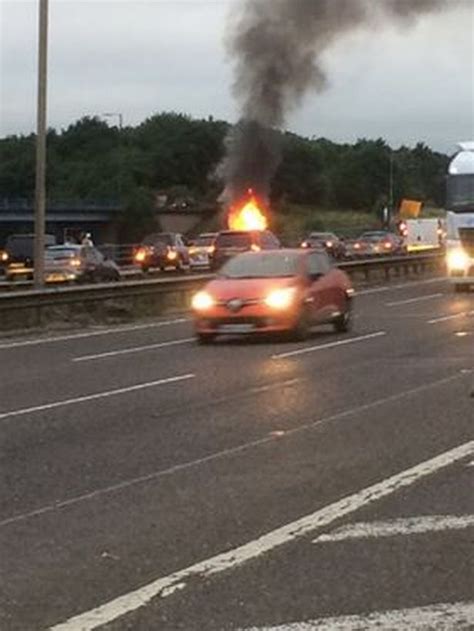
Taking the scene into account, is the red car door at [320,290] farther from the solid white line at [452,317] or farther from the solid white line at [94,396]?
the solid white line at [94,396]

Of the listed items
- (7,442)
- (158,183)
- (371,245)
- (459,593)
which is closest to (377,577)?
(459,593)

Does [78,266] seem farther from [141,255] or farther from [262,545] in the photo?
[262,545]

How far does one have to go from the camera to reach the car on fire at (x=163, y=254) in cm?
5629

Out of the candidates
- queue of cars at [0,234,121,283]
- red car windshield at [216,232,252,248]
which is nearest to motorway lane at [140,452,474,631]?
queue of cars at [0,234,121,283]

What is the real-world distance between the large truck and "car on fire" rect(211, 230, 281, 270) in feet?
30.8

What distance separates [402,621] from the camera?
20.1 feet

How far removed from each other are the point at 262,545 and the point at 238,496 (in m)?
1.59

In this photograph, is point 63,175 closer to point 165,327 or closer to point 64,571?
point 165,327

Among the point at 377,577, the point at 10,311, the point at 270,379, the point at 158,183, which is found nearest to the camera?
the point at 377,577

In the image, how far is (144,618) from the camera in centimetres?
630

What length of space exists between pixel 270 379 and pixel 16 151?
505 ft

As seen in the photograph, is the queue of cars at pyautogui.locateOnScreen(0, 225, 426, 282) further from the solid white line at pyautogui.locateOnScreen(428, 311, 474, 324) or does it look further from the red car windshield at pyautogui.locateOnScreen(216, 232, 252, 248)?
the solid white line at pyautogui.locateOnScreen(428, 311, 474, 324)

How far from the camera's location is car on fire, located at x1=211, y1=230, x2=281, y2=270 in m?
46.7

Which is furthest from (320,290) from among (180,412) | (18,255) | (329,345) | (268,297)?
(18,255)
